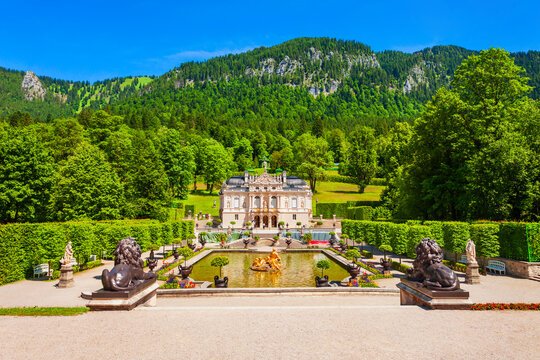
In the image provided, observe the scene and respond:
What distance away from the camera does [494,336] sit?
874cm

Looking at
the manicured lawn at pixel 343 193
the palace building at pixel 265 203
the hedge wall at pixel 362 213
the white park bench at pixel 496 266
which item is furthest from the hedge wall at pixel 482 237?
the manicured lawn at pixel 343 193

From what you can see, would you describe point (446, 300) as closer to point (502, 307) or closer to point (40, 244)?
point (502, 307)

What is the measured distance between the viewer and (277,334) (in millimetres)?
8898

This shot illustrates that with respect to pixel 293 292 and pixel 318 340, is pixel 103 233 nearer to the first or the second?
pixel 293 292

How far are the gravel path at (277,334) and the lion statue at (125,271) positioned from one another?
0.88 m

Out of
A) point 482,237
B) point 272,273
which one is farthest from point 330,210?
point 482,237

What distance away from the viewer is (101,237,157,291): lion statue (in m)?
10.7

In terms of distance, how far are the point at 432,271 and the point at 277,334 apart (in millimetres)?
5640

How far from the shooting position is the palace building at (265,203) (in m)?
68.0

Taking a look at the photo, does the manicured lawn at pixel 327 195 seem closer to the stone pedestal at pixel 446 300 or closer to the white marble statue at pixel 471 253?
the white marble statue at pixel 471 253

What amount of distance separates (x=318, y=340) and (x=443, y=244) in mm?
23159

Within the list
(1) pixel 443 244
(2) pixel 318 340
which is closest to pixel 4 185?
(2) pixel 318 340

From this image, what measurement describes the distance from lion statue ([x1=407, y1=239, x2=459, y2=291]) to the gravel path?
87cm

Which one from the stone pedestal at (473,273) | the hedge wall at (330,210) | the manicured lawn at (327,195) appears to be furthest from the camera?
the manicured lawn at (327,195)
